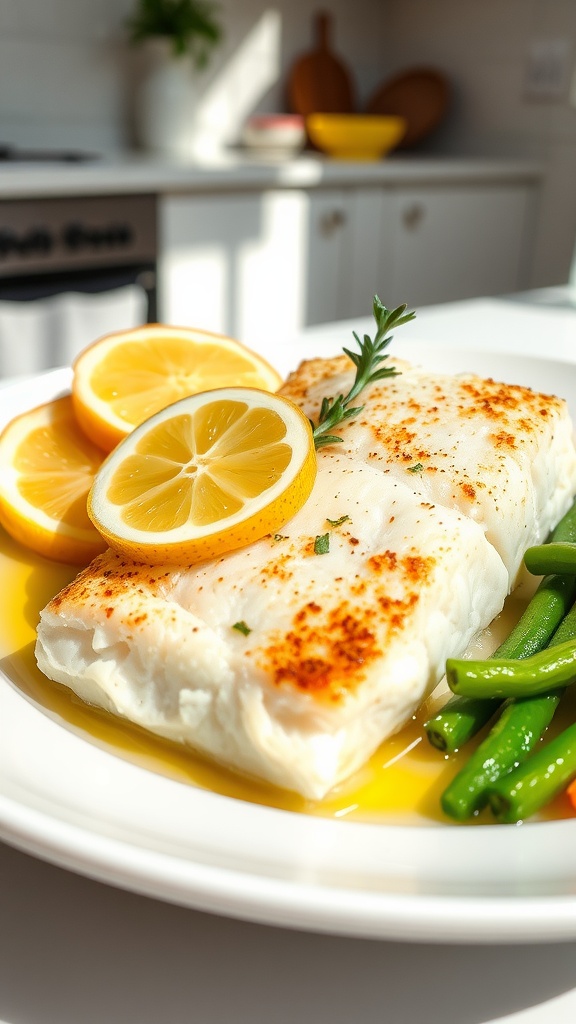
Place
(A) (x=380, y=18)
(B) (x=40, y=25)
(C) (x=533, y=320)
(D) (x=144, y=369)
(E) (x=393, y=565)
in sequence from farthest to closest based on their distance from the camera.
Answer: (A) (x=380, y=18) < (B) (x=40, y=25) < (C) (x=533, y=320) < (D) (x=144, y=369) < (E) (x=393, y=565)

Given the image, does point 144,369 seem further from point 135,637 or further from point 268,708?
point 268,708

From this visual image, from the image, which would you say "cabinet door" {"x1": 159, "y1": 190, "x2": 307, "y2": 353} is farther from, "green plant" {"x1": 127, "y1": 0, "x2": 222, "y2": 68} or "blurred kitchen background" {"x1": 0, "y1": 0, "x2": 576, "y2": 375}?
"green plant" {"x1": 127, "y1": 0, "x2": 222, "y2": 68}

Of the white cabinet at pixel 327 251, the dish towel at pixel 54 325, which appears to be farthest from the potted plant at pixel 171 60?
the dish towel at pixel 54 325

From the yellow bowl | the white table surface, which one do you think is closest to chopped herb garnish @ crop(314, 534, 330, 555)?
the white table surface

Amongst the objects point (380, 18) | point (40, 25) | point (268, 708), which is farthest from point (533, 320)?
point (380, 18)

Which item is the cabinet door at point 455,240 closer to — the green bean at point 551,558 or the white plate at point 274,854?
the green bean at point 551,558

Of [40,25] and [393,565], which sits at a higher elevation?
[40,25]

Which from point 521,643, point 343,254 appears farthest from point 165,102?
point 521,643
